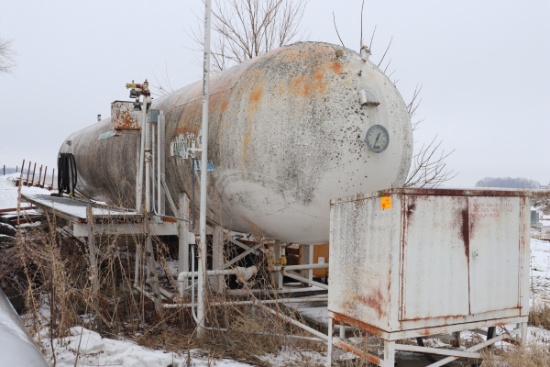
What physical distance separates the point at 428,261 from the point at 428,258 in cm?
2

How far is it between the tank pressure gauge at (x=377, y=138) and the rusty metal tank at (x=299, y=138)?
33mm

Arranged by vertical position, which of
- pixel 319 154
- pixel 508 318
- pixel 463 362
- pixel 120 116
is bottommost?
pixel 463 362

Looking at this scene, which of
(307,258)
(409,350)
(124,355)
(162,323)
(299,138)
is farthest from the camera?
(307,258)

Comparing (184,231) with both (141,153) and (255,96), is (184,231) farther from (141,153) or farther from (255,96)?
(255,96)

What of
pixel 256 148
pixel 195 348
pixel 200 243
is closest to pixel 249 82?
pixel 256 148

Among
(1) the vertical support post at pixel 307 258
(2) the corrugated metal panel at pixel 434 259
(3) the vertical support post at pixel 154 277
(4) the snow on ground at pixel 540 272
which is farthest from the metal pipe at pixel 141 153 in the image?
(4) the snow on ground at pixel 540 272

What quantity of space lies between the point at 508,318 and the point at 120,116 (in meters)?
4.58

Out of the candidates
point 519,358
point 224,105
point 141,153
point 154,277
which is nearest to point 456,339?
point 519,358

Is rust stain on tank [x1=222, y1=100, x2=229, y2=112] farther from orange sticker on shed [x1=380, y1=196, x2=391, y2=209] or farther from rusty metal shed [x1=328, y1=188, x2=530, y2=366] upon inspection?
orange sticker on shed [x1=380, y1=196, x2=391, y2=209]

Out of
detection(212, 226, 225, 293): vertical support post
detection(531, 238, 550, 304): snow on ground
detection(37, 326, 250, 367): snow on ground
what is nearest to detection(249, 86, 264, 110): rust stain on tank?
detection(212, 226, 225, 293): vertical support post

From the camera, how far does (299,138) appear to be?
4.52 meters

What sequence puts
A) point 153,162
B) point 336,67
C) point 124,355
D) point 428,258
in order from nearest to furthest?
point 428,258 → point 124,355 → point 336,67 → point 153,162

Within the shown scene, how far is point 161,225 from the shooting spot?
19.4ft

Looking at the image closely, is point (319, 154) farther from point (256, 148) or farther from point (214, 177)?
point (214, 177)
